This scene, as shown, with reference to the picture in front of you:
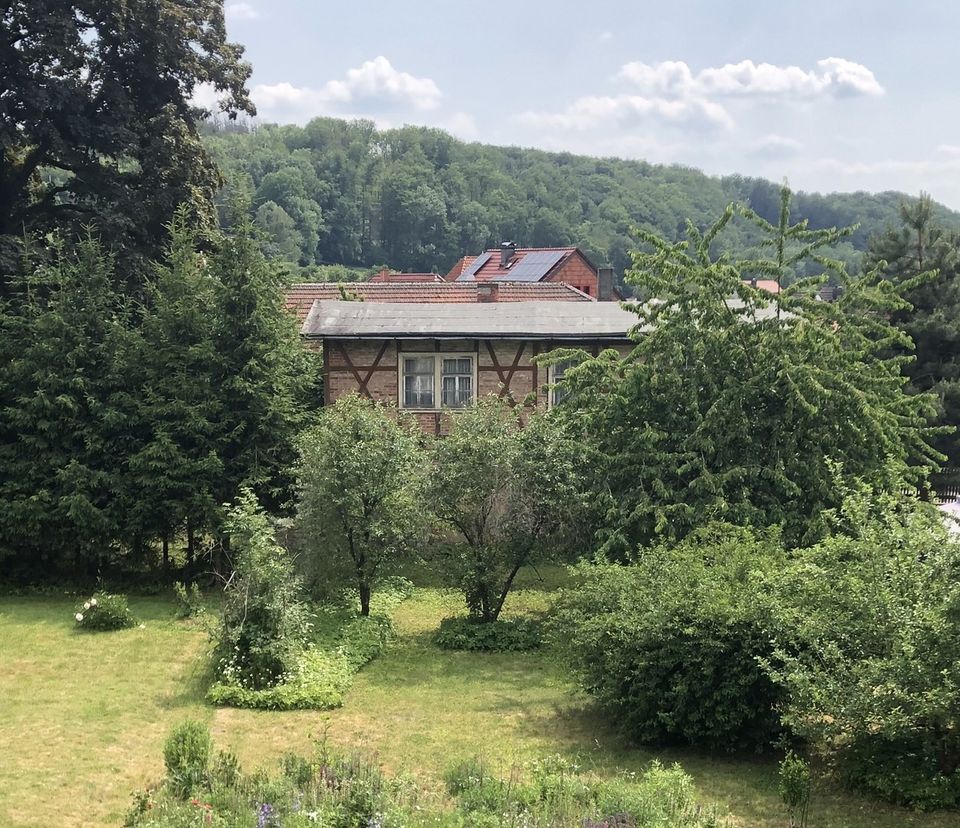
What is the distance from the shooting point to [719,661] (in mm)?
10609

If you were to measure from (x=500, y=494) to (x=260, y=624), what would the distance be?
15.1 feet

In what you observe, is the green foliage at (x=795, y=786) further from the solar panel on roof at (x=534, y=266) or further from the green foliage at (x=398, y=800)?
the solar panel on roof at (x=534, y=266)

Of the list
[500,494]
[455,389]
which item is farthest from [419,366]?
[500,494]

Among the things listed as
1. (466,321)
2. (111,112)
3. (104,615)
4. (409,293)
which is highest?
(111,112)

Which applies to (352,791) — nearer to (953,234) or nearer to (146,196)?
(146,196)

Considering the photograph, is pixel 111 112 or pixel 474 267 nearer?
pixel 111 112

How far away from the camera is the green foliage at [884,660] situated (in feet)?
28.0

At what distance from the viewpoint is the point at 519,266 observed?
188ft

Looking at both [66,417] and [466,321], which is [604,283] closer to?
[466,321]

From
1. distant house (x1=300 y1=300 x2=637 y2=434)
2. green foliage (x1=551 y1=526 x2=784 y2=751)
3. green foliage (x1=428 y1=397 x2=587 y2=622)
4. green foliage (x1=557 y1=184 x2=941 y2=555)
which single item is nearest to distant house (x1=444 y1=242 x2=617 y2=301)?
distant house (x1=300 y1=300 x2=637 y2=434)

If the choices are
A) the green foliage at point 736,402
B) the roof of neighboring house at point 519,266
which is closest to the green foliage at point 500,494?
the green foliage at point 736,402

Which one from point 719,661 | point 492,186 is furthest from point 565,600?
point 492,186

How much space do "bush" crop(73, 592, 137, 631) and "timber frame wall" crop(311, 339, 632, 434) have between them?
295 inches

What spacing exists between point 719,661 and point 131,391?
13451 millimetres
